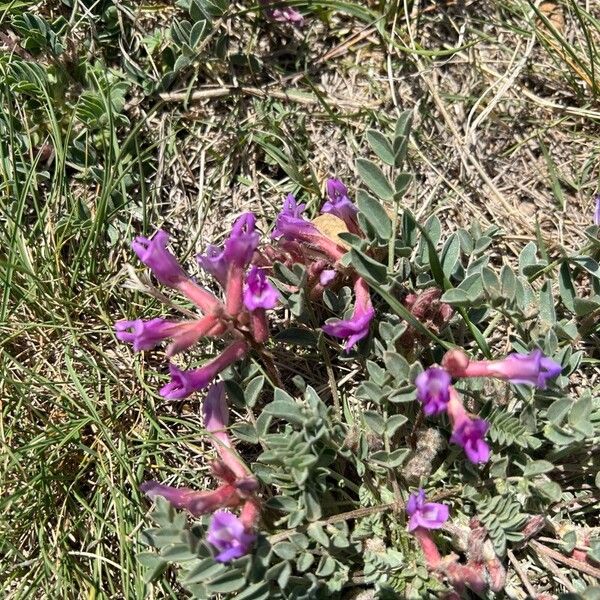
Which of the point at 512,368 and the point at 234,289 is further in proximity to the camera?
the point at 234,289

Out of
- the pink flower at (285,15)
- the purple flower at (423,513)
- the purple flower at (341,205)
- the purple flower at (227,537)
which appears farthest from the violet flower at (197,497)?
the pink flower at (285,15)

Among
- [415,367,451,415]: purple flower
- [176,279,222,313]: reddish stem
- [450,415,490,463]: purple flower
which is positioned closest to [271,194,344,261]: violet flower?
[176,279,222,313]: reddish stem

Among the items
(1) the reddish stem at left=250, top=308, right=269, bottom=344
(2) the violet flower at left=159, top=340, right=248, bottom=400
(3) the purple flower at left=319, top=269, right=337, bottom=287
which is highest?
(3) the purple flower at left=319, top=269, right=337, bottom=287

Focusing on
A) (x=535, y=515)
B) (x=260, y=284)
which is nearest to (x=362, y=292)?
(x=260, y=284)

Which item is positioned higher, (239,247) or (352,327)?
(239,247)

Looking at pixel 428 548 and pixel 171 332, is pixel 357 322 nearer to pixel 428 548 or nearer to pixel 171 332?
pixel 171 332

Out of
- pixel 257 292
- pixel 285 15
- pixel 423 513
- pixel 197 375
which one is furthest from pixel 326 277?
pixel 285 15

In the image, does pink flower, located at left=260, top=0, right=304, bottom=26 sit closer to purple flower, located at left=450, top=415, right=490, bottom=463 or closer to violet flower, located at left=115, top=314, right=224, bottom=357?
violet flower, located at left=115, top=314, right=224, bottom=357

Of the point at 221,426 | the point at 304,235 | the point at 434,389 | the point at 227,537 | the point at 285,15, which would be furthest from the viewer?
the point at 285,15
